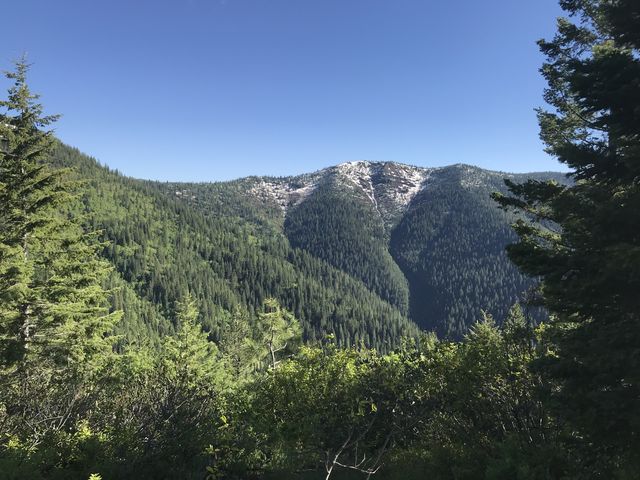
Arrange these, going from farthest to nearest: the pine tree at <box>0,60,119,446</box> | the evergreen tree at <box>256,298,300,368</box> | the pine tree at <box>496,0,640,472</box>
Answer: the evergreen tree at <box>256,298,300,368</box>, the pine tree at <box>0,60,119,446</box>, the pine tree at <box>496,0,640,472</box>

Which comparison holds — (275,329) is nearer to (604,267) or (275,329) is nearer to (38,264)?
(38,264)

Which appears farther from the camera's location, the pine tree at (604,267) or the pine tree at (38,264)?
the pine tree at (38,264)

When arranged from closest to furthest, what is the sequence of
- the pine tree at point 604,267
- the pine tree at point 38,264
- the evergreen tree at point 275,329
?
the pine tree at point 604,267 → the pine tree at point 38,264 → the evergreen tree at point 275,329

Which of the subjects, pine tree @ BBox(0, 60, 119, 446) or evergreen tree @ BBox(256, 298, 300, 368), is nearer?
pine tree @ BBox(0, 60, 119, 446)

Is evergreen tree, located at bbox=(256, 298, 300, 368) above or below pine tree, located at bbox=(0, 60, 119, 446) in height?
below

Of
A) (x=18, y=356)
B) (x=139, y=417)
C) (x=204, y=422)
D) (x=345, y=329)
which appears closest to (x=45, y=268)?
(x=18, y=356)

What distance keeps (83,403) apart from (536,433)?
10.2m

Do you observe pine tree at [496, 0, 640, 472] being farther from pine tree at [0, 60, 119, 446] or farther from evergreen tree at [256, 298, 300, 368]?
evergreen tree at [256, 298, 300, 368]

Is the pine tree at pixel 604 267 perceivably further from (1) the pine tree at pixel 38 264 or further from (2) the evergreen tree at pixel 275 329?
(2) the evergreen tree at pixel 275 329

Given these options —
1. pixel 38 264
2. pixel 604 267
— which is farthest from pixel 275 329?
pixel 604 267

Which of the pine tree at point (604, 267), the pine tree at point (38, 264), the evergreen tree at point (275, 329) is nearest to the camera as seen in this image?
the pine tree at point (604, 267)

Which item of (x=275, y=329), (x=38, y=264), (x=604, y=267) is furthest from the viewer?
(x=275, y=329)

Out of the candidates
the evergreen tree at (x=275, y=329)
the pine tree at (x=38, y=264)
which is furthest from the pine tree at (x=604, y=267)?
the evergreen tree at (x=275, y=329)

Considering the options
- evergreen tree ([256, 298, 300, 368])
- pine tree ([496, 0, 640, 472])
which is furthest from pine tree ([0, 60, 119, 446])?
evergreen tree ([256, 298, 300, 368])
